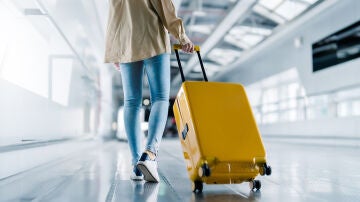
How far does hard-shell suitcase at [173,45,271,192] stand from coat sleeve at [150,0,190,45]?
34cm

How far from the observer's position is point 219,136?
157 cm

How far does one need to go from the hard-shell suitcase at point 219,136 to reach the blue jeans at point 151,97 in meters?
0.23

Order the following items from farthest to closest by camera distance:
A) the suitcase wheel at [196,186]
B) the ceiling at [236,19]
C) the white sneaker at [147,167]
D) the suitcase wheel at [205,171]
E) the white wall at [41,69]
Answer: the ceiling at [236,19]
the white wall at [41,69]
the white sneaker at [147,167]
the suitcase wheel at [196,186]
the suitcase wheel at [205,171]

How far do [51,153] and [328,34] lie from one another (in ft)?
26.4

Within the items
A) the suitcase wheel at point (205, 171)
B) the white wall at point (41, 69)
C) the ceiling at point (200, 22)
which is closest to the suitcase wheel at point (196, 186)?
the suitcase wheel at point (205, 171)

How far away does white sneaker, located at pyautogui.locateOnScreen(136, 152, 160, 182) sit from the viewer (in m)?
1.80

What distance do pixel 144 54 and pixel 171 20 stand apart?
24cm

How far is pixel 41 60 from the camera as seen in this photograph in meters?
2.95

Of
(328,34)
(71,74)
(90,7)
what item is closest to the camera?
(71,74)

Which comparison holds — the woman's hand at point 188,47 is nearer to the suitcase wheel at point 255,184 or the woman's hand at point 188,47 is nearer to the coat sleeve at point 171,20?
the coat sleeve at point 171,20

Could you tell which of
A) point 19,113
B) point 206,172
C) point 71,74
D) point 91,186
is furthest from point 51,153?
point 206,172

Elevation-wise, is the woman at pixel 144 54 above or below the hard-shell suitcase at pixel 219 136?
above

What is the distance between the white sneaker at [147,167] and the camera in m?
1.80

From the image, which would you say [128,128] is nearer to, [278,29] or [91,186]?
[91,186]
